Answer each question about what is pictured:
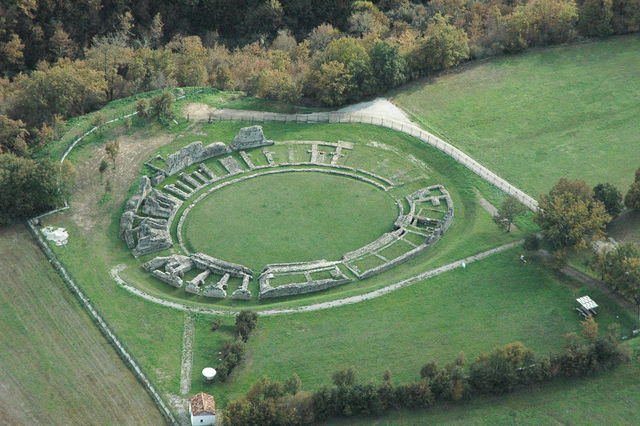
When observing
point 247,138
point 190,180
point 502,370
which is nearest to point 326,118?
point 247,138

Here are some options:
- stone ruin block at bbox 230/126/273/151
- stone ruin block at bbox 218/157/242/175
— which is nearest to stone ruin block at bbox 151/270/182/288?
stone ruin block at bbox 218/157/242/175

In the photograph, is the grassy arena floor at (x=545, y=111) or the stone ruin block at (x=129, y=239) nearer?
the stone ruin block at (x=129, y=239)

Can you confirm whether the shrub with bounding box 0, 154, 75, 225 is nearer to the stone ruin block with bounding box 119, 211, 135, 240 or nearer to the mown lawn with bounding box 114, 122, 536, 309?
the mown lawn with bounding box 114, 122, 536, 309

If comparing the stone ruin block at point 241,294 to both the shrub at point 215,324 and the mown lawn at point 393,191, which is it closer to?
the mown lawn at point 393,191

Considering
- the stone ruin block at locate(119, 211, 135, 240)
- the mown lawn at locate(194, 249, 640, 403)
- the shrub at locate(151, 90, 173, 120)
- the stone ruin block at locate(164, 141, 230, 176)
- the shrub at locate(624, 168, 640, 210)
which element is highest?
the shrub at locate(151, 90, 173, 120)

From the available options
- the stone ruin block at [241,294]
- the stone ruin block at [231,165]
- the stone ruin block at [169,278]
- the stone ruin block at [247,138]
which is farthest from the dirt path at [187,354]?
the stone ruin block at [247,138]

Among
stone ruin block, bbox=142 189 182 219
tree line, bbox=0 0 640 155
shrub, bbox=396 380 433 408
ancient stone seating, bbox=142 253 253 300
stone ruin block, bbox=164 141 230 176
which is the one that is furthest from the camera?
tree line, bbox=0 0 640 155

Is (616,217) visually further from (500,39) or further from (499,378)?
(500,39)

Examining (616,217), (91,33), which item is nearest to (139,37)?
(91,33)
